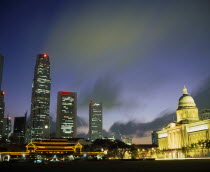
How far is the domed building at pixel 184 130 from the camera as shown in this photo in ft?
415

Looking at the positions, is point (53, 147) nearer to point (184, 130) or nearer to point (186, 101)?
point (184, 130)

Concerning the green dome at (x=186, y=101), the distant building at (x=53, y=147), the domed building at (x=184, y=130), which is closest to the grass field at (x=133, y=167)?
the domed building at (x=184, y=130)

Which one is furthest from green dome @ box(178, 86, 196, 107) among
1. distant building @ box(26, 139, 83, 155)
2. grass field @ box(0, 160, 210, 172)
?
grass field @ box(0, 160, 210, 172)

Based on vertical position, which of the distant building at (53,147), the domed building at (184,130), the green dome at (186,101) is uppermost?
the green dome at (186,101)

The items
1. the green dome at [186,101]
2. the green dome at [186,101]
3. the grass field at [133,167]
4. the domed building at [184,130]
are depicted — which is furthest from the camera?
the green dome at [186,101]

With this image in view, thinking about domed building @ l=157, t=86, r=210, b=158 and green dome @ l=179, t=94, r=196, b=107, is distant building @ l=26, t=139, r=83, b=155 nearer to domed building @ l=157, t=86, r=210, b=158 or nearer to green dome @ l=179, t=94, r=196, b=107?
domed building @ l=157, t=86, r=210, b=158

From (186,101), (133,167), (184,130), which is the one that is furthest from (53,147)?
(133,167)

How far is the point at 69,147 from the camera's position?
164250 millimetres

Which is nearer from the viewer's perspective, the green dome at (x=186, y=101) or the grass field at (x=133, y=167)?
the grass field at (x=133, y=167)

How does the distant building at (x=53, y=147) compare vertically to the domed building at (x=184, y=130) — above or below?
below

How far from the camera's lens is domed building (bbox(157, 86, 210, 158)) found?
12662 cm

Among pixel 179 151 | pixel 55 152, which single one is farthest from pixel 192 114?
pixel 55 152

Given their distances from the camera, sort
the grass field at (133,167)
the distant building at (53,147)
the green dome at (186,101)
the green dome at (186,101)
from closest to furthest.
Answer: the grass field at (133,167) < the green dome at (186,101) < the green dome at (186,101) < the distant building at (53,147)

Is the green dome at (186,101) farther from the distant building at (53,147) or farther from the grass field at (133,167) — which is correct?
the grass field at (133,167)
